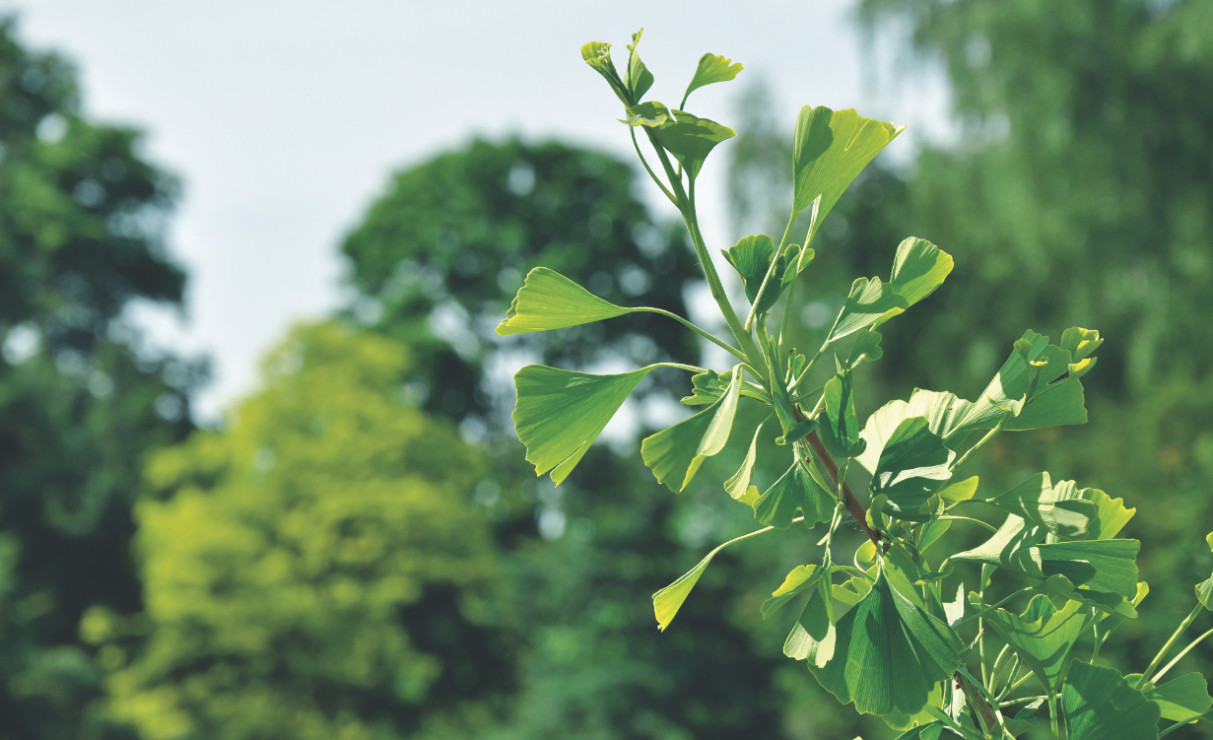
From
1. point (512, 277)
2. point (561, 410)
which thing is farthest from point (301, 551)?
point (561, 410)

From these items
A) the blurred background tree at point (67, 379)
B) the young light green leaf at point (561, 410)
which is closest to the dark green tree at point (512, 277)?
the blurred background tree at point (67, 379)

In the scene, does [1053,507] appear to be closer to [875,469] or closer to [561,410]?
[875,469]

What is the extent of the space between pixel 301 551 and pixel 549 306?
12129mm

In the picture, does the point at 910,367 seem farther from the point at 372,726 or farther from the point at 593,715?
the point at 372,726

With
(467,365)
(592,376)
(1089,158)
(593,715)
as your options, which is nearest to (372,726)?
(593,715)

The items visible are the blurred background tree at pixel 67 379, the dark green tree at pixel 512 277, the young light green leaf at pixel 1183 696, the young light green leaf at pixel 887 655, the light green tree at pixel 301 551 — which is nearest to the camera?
the young light green leaf at pixel 887 655

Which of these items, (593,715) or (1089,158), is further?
(593,715)

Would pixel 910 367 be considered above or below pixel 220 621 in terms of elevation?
below

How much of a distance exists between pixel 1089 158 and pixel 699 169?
8.50 metres

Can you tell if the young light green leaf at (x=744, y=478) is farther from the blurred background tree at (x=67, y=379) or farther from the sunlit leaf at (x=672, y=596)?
the blurred background tree at (x=67, y=379)

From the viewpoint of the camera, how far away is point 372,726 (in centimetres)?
1378

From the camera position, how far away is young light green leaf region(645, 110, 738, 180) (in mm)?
798

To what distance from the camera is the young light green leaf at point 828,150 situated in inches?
34.0

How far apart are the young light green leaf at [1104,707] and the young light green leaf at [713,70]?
587 millimetres
